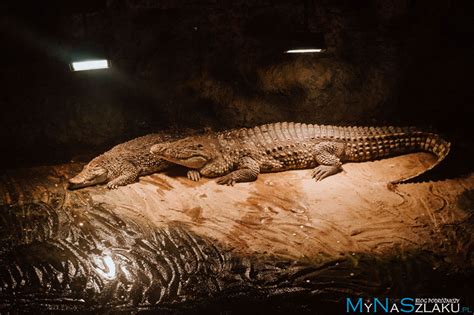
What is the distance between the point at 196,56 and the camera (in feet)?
24.3

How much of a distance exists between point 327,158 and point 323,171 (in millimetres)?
268

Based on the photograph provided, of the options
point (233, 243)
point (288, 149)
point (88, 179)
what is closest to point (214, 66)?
point (288, 149)

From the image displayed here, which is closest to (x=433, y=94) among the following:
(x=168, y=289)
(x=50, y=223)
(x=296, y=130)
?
(x=296, y=130)

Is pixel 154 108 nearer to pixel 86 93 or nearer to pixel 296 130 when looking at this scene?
pixel 86 93

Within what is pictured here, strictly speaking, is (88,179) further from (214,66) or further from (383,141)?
(383,141)

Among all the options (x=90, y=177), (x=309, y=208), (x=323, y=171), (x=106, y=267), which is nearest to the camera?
(x=106, y=267)

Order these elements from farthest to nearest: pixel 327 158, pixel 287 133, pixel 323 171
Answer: pixel 287 133 → pixel 327 158 → pixel 323 171

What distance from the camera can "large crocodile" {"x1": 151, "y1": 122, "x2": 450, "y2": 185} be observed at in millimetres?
6496

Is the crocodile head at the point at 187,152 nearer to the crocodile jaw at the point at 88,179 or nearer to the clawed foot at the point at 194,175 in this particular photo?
the clawed foot at the point at 194,175

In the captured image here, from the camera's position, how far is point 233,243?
4.71m

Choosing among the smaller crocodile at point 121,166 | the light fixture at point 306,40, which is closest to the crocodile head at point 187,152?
the smaller crocodile at point 121,166

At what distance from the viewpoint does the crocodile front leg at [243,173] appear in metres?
6.31

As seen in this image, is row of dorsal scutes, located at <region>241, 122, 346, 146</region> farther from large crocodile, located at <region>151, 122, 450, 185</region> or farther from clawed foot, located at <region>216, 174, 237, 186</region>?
clawed foot, located at <region>216, 174, 237, 186</region>

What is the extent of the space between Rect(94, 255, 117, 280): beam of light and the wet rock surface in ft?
0.04
